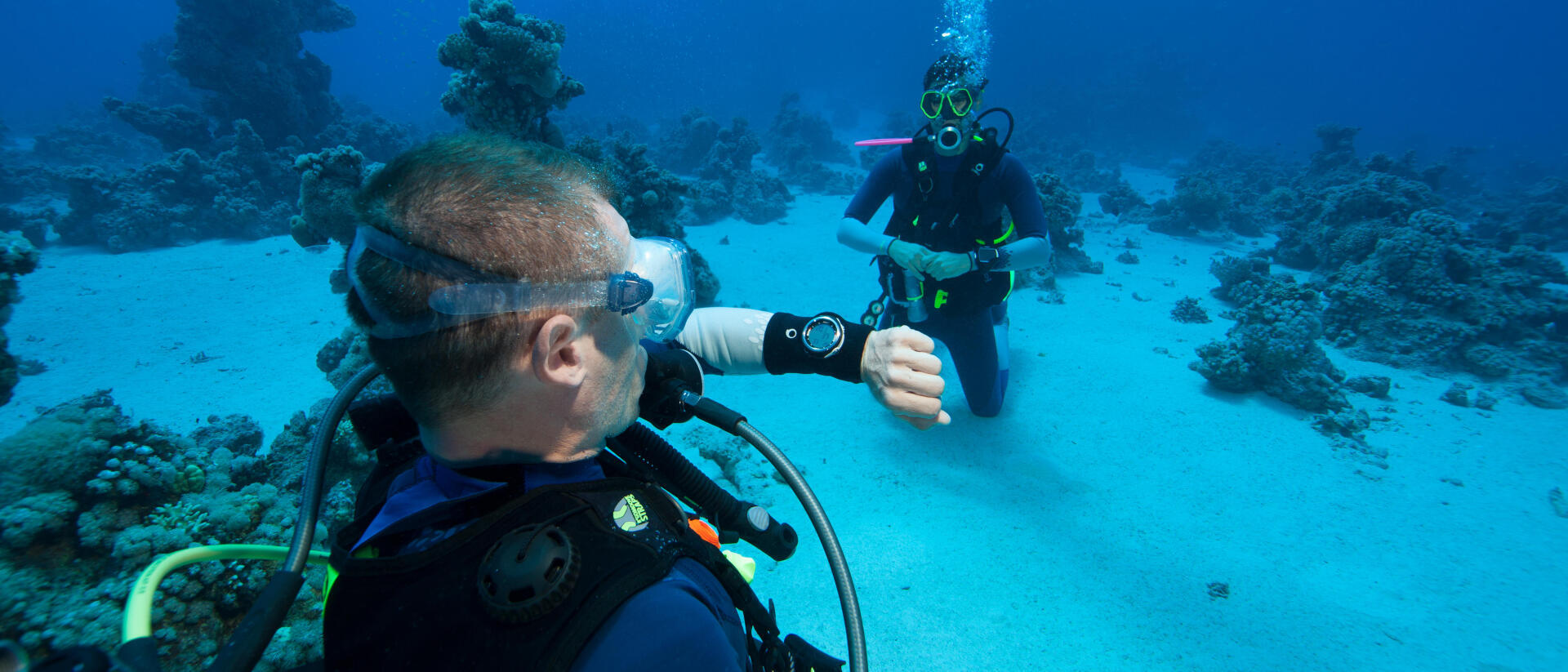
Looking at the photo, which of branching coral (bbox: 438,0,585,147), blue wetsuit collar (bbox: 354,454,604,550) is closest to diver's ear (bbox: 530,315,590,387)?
blue wetsuit collar (bbox: 354,454,604,550)

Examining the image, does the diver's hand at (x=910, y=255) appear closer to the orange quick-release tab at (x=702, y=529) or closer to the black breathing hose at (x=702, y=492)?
the black breathing hose at (x=702, y=492)

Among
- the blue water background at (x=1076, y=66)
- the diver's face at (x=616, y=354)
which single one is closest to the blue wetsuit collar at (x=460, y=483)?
the diver's face at (x=616, y=354)

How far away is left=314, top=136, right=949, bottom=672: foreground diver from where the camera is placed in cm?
91

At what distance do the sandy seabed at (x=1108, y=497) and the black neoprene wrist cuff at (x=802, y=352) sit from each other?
2205 millimetres

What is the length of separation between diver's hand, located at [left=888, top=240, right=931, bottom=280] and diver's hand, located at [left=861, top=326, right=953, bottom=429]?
9.05 feet

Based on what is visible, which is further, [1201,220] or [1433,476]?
[1201,220]

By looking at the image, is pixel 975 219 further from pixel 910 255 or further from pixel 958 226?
pixel 910 255

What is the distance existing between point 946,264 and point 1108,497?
2.41m

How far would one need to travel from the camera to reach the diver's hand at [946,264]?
4215 mm

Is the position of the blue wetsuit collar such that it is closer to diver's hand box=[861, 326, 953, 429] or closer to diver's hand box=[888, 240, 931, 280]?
diver's hand box=[861, 326, 953, 429]

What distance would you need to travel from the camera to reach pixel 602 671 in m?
0.87

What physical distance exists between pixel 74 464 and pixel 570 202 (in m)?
3.86

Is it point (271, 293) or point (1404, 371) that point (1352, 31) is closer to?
point (1404, 371)

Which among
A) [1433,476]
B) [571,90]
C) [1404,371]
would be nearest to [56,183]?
[571,90]
